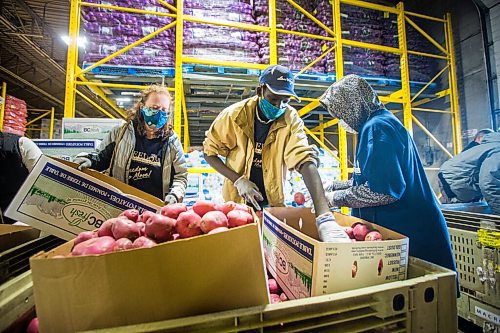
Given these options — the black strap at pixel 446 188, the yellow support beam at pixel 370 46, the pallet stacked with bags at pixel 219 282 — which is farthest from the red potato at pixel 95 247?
the yellow support beam at pixel 370 46

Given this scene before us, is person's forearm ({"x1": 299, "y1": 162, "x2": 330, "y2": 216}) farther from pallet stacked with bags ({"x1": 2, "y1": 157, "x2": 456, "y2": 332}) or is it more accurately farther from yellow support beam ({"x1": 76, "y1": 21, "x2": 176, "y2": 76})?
yellow support beam ({"x1": 76, "y1": 21, "x2": 176, "y2": 76})

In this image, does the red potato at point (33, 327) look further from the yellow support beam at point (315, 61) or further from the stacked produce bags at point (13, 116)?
the stacked produce bags at point (13, 116)

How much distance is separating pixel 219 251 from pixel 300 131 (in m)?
1.42

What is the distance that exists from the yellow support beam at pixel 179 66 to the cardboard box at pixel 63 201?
7.80ft

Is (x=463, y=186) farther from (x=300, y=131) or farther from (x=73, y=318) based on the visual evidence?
(x=73, y=318)

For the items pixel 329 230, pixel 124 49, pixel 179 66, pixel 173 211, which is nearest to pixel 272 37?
pixel 179 66

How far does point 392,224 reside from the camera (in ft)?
5.01

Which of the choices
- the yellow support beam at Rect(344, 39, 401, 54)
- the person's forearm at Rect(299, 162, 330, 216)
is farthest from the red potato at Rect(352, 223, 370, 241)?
the yellow support beam at Rect(344, 39, 401, 54)

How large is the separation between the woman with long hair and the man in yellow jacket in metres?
0.34

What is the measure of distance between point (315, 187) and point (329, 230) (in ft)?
1.31

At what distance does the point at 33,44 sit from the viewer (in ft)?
27.3

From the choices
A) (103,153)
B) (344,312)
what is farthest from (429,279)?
(103,153)

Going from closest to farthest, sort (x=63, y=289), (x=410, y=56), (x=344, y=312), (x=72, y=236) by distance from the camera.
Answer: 1. (x=63, y=289)
2. (x=344, y=312)
3. (x=72, y=236)
4. (x=410, y=56)

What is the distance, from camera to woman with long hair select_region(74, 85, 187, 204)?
1996mm
